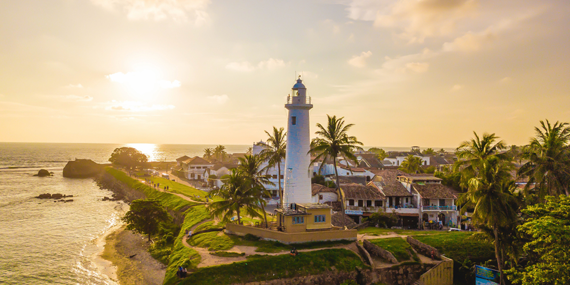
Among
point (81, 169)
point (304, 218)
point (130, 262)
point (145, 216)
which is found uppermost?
point (304, 218)

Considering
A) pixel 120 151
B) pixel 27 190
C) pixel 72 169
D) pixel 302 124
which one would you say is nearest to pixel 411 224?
pixel 302 124

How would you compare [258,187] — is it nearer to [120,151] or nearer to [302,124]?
[302,124]

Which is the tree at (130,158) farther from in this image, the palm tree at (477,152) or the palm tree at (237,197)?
the palm tree at (477,152)

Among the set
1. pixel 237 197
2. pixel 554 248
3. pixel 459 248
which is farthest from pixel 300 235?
pixel 554 248

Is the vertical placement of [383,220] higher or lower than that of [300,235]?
lower

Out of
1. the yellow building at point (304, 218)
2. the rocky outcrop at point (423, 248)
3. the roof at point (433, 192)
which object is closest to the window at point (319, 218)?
the yellow building at point (304, 218)

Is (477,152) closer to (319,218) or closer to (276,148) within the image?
(319,218)
